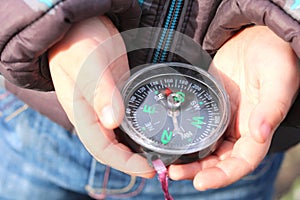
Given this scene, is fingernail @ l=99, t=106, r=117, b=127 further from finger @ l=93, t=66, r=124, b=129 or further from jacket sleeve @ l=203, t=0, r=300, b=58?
jacket sleeve @ l=203, t=0, r=300, b=58

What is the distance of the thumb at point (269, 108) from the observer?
3.35ft

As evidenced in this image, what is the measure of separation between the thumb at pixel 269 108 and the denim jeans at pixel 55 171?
1.40 feet

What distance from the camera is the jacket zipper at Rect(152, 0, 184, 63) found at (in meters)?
1.24

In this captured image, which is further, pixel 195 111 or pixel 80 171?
pixel 80 171

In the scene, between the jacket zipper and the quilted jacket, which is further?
the jacket zipper

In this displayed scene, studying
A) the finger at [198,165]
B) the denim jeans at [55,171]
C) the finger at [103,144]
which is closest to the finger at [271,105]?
the finger at [198,165]

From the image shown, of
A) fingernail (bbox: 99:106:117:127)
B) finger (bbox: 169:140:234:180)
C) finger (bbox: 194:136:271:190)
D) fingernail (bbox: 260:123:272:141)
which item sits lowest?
finger (bbox: 169:140:234:180)

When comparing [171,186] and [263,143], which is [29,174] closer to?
[171,186]

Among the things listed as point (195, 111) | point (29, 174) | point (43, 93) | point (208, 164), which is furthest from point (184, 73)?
point (29, 174)

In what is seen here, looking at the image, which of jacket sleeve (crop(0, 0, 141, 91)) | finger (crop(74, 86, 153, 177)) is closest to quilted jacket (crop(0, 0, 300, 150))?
jacket sleeve (crop(0, 0, 141, 91))

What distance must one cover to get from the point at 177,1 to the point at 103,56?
0.77ft

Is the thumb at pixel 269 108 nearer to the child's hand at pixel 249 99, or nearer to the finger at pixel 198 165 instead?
the child's hand at pixel 249 99

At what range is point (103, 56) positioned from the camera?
1.12 meters

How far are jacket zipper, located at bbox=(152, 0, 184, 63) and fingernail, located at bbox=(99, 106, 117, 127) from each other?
28 cm
